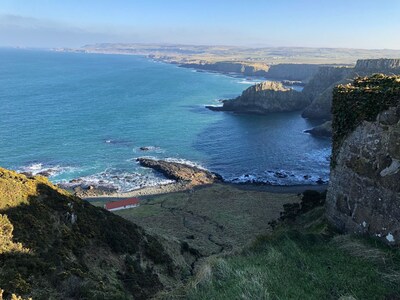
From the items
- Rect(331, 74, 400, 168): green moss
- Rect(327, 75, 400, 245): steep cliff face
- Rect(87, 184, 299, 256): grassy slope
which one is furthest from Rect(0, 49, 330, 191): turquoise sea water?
Rect(327, 75, 400, 245): steep cliff face

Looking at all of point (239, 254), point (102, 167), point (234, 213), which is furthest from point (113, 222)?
point (102, 167)

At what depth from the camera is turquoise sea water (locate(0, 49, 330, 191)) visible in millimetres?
53094

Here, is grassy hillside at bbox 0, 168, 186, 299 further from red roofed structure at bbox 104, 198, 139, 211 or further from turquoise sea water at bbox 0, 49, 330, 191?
turquoise sea water at bbox 0, 49, 330, 191

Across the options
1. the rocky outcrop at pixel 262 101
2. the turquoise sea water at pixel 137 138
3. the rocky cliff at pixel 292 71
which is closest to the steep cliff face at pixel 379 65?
the rocky outcrop at pixel 262 101

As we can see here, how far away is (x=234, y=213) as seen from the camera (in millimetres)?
37125

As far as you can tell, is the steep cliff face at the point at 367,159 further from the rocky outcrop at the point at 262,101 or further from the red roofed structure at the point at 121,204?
the rocky outcrop at the point at 262,101

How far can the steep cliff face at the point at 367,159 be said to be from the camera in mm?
14602

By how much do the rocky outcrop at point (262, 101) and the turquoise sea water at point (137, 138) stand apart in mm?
A: 4543

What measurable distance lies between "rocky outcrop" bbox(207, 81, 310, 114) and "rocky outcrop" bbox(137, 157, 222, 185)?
46560 mm

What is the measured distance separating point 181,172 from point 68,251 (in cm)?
3702

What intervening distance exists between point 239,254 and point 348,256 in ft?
13.3

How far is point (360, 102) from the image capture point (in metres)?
16.5

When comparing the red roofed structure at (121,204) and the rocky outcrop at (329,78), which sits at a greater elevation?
the rocky outcrop at (329,78)

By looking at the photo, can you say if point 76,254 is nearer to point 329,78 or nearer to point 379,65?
point 379,65
